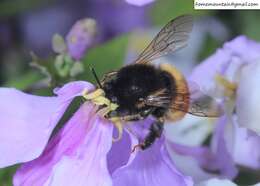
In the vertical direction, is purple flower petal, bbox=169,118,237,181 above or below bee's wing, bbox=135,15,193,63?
below

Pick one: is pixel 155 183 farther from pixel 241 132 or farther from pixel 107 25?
pixel 107 25

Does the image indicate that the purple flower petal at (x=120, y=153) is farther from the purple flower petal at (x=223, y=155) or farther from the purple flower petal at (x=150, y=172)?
the purple flower petal at (x=223, y=155)

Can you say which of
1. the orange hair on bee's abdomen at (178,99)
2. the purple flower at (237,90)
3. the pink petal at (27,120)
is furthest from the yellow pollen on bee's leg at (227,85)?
the pink petal at (27,120)

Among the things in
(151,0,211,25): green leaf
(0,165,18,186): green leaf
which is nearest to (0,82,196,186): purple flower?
(0,165,18,186): green leaf

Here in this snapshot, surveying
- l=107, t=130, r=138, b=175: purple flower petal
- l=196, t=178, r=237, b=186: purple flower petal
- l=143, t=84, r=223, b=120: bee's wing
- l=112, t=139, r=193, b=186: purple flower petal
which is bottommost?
l=196, t=178, r=237, b=186: purple flower petal

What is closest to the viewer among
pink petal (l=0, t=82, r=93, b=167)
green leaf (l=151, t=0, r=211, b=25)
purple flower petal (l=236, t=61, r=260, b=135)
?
pink petal (l=0, t=82, r=93, b=167)

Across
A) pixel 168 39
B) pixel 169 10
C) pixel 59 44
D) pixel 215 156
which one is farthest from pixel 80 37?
pixel 169 10

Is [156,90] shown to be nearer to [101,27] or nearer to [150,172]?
[150,172]

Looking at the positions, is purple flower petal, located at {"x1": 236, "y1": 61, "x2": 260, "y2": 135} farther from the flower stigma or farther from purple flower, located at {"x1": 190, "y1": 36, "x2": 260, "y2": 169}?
the flower stigma
